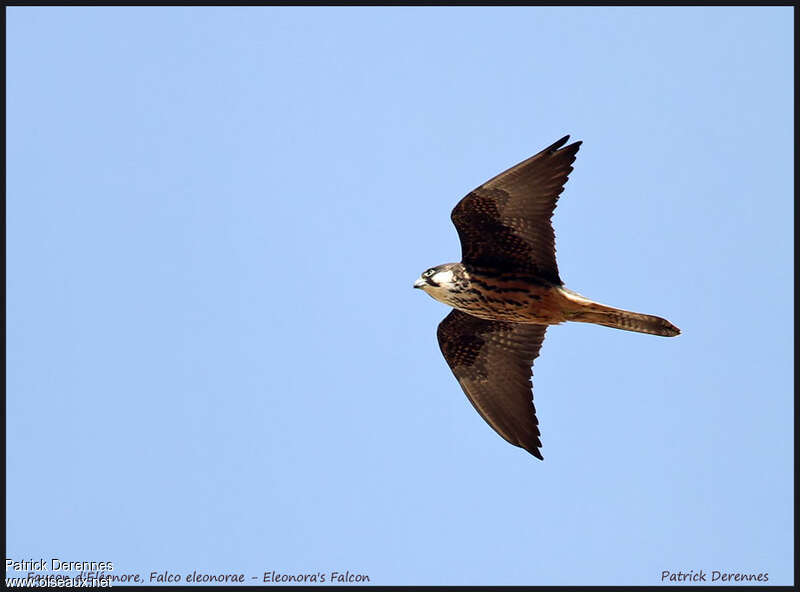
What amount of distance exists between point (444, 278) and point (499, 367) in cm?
156

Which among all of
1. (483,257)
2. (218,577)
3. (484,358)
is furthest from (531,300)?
(218,577)

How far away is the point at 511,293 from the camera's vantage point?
10.4 meters

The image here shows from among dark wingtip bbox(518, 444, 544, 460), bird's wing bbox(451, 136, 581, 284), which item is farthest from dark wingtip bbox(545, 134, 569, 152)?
dark wingtip bbox(518, 444, 544, 460)

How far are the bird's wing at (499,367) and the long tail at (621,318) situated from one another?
1297 millimetres

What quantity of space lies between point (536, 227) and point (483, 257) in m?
0.72

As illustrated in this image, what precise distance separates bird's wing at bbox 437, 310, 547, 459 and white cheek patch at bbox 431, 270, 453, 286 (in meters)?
1.02

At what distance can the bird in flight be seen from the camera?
32.7ft

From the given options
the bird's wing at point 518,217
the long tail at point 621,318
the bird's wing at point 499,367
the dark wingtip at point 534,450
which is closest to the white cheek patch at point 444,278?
the bird's wing at point 518,217

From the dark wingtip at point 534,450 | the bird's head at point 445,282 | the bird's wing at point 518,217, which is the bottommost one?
the dark wingtip at point 534,450

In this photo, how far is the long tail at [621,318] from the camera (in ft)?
32.6

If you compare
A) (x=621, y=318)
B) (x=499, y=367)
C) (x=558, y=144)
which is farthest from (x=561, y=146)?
(x=499, y=367)

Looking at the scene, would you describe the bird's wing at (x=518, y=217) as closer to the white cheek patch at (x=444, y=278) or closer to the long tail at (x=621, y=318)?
the white cheek patch at (x=444, y=278)

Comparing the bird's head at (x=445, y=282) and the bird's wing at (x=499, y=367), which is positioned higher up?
the bird's head at (x=445, y=282)

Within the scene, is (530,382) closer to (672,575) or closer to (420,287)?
(420,287)
